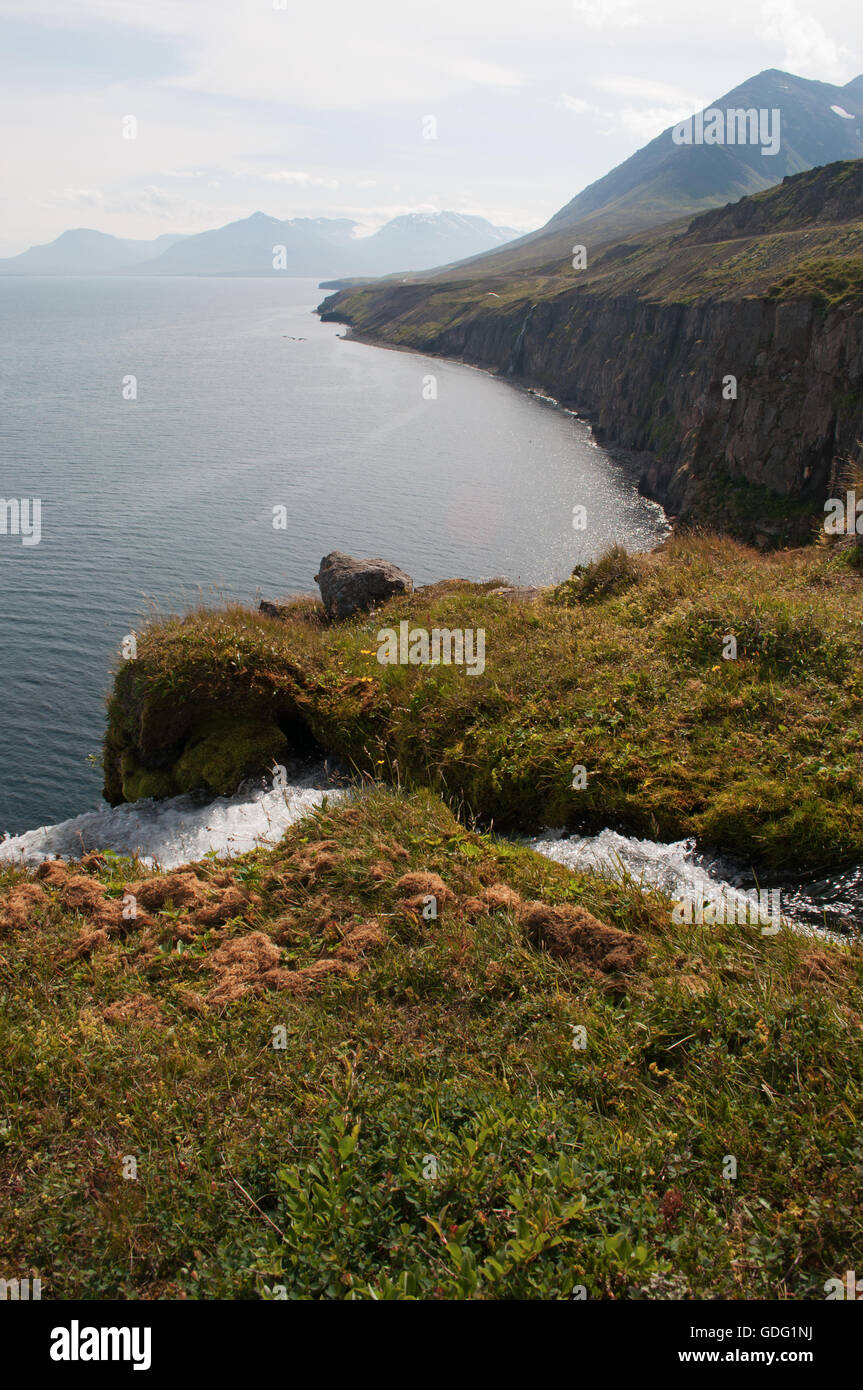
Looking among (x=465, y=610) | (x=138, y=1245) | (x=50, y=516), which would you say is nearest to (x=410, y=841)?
(x=138, y=1245)

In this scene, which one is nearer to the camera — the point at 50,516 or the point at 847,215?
the point at 50,516

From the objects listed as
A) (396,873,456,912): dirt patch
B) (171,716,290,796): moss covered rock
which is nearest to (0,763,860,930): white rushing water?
(171,716,290,796): moss covered rock

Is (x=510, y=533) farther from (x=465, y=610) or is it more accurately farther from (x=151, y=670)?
(x=151, y=670)

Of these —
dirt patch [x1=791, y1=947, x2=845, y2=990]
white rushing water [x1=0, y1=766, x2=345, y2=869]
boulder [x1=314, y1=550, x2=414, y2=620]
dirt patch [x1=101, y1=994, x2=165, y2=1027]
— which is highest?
boulder [x1=314, y1=550, x2=414, y2=620]

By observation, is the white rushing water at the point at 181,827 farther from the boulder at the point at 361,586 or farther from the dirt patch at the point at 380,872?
the boulder at the point at 361,586

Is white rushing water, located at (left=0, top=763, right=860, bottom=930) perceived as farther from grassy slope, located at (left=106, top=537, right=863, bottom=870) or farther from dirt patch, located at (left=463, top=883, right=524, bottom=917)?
dirt patch, located at (left=463, top=883, right=524, bottom=917)

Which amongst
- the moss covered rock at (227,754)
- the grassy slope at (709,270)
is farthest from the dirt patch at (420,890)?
the grassy slope at (709,270)

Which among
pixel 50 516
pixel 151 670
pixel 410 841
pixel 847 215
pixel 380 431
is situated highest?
pixel 847 215
